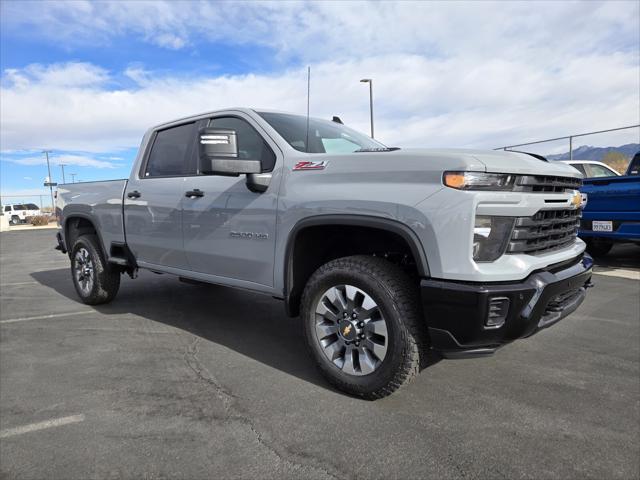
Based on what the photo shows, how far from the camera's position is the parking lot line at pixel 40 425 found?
2580mm

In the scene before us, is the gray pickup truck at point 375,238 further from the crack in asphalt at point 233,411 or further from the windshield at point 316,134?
the crack in asphalt at point 233,411

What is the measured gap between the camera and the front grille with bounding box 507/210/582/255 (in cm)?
251

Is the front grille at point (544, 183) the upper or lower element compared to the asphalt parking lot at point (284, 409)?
upper

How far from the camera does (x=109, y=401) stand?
2.96 metres

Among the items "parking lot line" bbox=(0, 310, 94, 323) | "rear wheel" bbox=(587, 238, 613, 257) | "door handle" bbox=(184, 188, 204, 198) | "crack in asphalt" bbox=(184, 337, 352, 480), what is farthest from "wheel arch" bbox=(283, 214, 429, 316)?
"rear wheel" bbox=(587, 238, 613, 257)

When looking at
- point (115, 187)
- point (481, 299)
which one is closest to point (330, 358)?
point (481, 299)

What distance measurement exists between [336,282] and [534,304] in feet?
3.79

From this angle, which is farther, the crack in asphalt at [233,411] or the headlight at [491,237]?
the headlight at [491,237]

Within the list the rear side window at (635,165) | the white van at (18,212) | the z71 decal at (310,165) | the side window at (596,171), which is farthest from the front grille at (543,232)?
the white van at (18,212)

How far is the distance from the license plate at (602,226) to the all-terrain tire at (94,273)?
6.90 m

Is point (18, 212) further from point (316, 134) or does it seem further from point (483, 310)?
point (483, 310)

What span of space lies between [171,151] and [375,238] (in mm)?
2463

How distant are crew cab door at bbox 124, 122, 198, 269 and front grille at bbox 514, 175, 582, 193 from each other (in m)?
2.75

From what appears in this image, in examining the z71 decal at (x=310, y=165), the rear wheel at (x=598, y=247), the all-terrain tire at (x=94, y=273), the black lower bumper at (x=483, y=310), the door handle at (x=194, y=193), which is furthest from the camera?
the rear wheel at (x=598, y=247)
